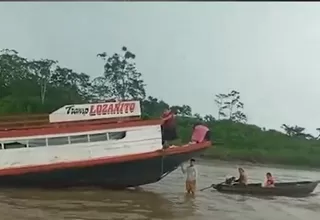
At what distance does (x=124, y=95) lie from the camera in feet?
187

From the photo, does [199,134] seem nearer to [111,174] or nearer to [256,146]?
[111,174]

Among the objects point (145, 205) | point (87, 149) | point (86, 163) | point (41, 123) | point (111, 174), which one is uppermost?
point (41, 123)

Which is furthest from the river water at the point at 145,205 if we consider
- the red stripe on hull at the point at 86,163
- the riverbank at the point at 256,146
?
the riverbank at the point at 256,146

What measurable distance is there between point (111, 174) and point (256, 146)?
3319 cm

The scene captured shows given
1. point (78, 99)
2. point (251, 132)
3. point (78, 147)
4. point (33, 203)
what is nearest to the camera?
point (33, 203)

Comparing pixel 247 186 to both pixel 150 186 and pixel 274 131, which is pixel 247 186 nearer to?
pixel 150 186

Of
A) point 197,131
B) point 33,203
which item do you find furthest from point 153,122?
point 33,203

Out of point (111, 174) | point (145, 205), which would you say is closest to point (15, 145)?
point (111, 174)

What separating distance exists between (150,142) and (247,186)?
152 inches

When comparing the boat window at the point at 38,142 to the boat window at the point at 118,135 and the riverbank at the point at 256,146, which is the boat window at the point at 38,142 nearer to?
the boat window at the point at 118,135

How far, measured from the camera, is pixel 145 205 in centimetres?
1644

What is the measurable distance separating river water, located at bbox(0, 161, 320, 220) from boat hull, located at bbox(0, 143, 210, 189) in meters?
0.30

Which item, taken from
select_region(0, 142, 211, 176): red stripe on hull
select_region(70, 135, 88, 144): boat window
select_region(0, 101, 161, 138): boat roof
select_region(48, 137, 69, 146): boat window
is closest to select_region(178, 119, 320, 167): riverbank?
select_region(0, 142, 211, 176): red stripe on hull

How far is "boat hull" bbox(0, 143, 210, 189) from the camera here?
58.2 ft
